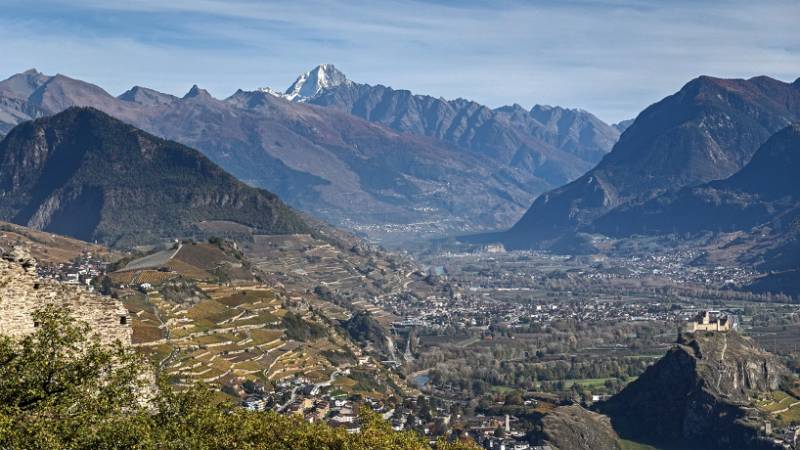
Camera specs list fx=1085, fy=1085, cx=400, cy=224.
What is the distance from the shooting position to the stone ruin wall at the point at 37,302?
33625mm

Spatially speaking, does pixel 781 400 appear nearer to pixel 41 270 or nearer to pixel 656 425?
pixel 656 425

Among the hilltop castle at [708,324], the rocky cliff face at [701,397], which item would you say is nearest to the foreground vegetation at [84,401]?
the rocky cliff face at [701,397]

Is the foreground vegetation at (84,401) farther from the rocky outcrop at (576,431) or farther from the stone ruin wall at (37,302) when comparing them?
the rocky outcrop at (576,431)

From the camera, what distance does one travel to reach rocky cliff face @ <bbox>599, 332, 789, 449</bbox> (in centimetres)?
12675

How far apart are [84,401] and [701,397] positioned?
11407 cm


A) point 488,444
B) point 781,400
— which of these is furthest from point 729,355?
point 488,444

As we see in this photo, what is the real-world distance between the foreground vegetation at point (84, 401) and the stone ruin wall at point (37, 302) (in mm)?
1150

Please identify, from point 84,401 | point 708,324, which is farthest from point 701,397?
point 84,401

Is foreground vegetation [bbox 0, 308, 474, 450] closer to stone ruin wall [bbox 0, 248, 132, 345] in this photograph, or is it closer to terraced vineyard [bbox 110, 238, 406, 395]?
stone ruin wall [bbox 0, 248, 132, 345]

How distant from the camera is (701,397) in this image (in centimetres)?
13350

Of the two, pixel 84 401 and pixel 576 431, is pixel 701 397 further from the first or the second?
pixel 84 401

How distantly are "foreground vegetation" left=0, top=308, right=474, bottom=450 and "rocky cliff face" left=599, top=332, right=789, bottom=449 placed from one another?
316 feet

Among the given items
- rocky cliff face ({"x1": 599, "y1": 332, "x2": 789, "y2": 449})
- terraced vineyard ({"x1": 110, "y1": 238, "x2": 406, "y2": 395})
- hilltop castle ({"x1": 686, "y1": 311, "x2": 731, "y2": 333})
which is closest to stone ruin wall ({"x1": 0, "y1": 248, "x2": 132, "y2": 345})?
terraced vineyard ({"x1": 110, "y1": 238, "x2": 406, "y2": 395})

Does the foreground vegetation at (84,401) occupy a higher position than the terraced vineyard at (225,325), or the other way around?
the foreground vegetation at (84,401)
